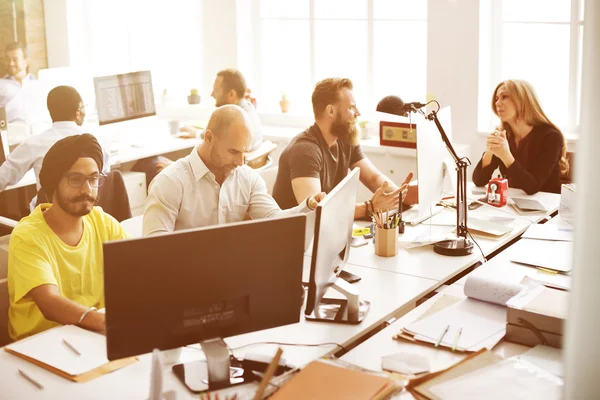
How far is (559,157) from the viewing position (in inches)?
164

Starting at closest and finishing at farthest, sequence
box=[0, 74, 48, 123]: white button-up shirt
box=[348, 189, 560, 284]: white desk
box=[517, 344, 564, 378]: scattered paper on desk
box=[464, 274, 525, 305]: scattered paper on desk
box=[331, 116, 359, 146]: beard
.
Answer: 1. box=[517, 344, 564, 378]: scattered paper on desk
2. box=[464, 274, 525, 305]: scattered paper on desk
3. box=[348, 189, 560, 284]: white desk
4. box=[331, 116, 359, 146]: beard
5. box=[0, 74, 48, 123]: white button-up shirt

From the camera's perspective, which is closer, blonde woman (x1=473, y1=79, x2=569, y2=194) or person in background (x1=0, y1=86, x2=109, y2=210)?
blonde woman (x1=473, y1=79, x2=569, y2=194)

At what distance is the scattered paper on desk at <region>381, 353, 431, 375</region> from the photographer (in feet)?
7.02

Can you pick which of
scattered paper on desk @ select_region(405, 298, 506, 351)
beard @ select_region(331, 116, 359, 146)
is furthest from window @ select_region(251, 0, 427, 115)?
scattered paper on desk @ select_region(405, 298, 506, 351)

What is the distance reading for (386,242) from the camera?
10.2 feet

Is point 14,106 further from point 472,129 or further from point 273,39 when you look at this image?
point 472,129

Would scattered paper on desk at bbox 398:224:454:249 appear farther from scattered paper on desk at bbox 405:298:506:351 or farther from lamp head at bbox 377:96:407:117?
scattered paper on desk at bbox 405:298:506:351

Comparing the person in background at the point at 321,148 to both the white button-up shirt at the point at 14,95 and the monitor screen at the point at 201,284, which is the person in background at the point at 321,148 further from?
the white button-up shirt at the point at 14,95

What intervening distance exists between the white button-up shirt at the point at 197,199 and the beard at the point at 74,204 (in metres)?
0.35

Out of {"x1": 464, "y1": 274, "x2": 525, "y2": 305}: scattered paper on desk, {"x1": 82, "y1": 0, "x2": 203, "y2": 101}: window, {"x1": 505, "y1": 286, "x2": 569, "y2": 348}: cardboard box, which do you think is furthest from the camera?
{"x1": 82, "y1": 0, "x2": 203, "y2": 101}: window

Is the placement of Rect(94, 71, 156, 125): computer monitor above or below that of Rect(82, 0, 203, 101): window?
below

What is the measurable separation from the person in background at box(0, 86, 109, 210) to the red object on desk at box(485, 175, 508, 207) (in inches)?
99.5

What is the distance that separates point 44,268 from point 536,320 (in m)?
1.56

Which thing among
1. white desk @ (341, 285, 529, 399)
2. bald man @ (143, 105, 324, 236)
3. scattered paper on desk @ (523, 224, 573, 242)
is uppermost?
bald man @ (143, 105, 324, 236)
